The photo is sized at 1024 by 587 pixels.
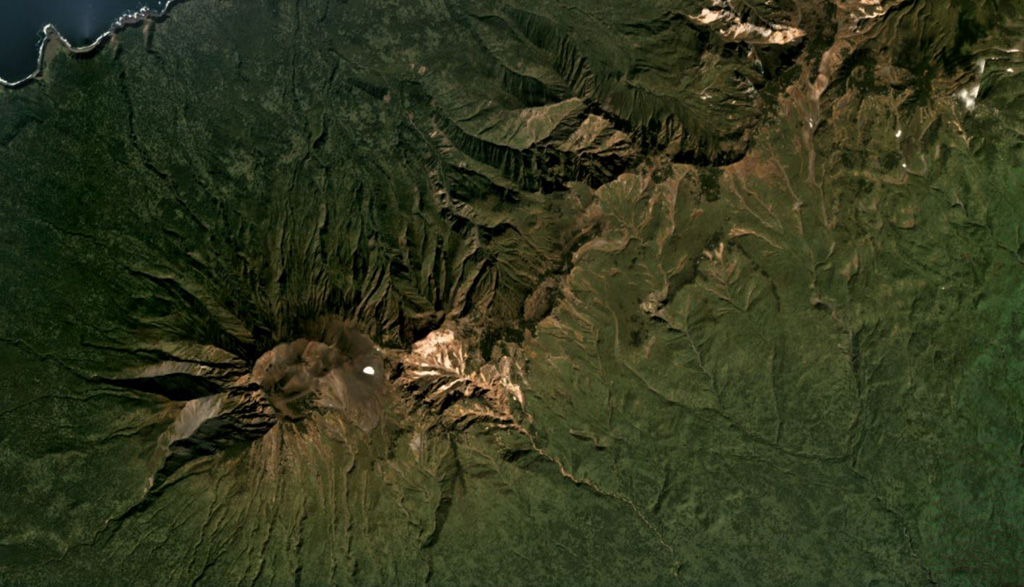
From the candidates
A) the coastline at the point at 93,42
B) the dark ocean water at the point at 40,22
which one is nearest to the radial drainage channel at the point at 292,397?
the coastline at the point at 93,42

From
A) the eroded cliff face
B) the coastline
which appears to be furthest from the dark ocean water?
the eroded cliff face

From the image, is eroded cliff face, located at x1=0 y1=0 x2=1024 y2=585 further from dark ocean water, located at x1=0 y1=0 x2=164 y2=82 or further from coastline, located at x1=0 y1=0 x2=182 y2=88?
dark ocean water, located at x1=0 y1=0 x2=164 y2=82

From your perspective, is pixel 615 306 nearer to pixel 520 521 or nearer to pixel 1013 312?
pixel 520 521

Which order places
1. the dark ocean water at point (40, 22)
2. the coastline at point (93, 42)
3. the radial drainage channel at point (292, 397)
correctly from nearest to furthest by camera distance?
the radial drainage channel at point (292, 397) → the coastline at point (93, 42) → the dark ocean water at point (40, 22)

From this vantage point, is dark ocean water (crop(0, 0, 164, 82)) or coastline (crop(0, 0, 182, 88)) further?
dark ocean water (crop(0, 0, 164, 82))

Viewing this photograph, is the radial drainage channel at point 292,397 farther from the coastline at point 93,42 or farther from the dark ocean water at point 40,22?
the dark ocean water at point 40,22

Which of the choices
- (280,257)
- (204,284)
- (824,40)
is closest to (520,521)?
(280,257)

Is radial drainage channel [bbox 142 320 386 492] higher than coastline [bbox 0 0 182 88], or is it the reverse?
coastline [bbox 0 0 182 88]
